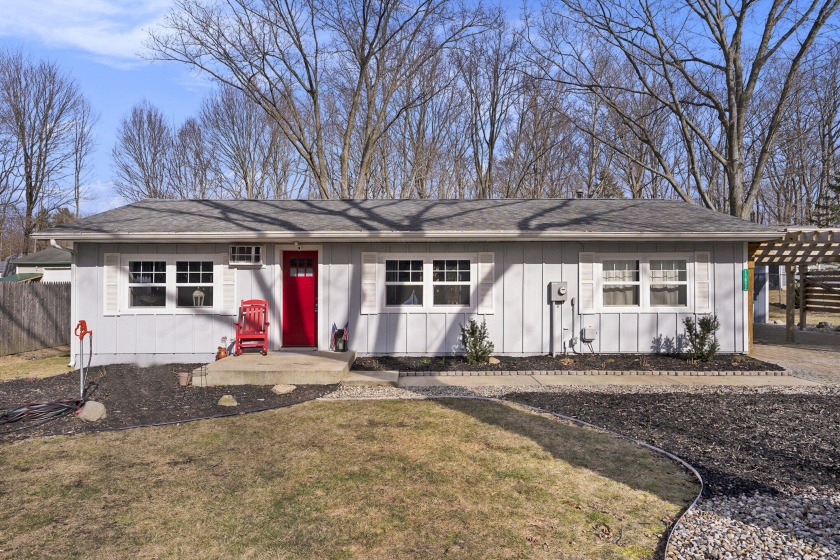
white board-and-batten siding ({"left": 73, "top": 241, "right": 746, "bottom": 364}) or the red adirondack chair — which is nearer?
the red adirondack chair

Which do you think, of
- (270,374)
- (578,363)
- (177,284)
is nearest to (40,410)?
(270,374)

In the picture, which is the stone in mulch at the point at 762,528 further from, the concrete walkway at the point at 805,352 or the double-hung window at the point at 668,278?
the double-hung window at the point at 668,278

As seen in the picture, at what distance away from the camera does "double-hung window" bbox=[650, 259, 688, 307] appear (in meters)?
9.61

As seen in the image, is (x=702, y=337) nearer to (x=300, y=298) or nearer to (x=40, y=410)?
(x=300, y=298)

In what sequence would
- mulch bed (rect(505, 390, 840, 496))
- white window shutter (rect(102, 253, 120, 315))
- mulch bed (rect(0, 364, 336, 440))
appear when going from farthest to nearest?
white window shutter (rect(102, 253, 120, 315)) < mulch bed (rect(0, 364, 336, 440)) < mulch bed (rect(505, 390, 840, 496))

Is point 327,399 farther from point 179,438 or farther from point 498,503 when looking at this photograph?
point 498,503

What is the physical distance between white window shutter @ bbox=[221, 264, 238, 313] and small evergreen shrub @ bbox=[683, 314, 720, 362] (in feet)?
27.7

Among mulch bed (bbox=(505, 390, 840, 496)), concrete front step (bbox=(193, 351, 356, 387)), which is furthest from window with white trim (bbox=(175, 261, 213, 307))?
mulch bed (bbox=(505, 390, 840, 496))

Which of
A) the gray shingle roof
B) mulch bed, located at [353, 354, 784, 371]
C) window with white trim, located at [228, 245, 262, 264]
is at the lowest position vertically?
mulch bed, located at [353, 354, 784, 371]

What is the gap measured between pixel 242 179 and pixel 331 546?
27540 millimetres

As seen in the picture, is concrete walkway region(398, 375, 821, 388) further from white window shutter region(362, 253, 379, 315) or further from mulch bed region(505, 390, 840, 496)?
white window shutter region(362, 253, 379, 315)

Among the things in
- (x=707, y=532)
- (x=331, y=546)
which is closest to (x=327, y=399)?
(x=331, y=546)

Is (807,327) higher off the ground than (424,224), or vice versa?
(424,224)

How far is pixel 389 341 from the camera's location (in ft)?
30.9
